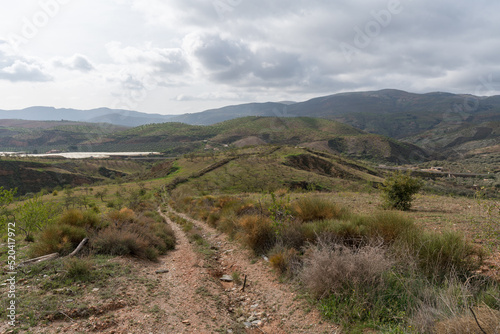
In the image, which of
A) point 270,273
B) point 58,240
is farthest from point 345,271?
point 58,240

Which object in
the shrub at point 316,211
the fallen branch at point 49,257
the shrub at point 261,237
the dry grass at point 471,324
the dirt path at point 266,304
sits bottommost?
the dirt path at point 266,304

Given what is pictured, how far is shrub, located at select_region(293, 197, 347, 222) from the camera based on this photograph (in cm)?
996

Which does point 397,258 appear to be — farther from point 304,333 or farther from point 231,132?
point 231,132

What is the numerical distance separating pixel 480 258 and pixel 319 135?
158 metres

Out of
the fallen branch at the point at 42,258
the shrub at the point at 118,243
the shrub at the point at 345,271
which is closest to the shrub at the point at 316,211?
the shrub at the point at 345,271

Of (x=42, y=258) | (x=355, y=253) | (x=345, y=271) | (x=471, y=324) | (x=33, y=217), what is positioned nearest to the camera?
(x=471, y=324)

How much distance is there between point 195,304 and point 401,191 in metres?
12.0

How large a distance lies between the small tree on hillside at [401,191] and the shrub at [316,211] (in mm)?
4716

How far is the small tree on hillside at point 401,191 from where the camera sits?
13.1 m

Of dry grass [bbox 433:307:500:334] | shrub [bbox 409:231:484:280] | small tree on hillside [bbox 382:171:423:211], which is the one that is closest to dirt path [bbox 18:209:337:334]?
dry grass [bbox 433:307:500:334]

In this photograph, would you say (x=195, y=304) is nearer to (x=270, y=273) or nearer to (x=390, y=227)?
(x=270, y=273)

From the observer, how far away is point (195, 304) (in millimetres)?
6238

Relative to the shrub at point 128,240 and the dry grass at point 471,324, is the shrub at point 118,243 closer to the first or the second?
the shrub at point 128,240

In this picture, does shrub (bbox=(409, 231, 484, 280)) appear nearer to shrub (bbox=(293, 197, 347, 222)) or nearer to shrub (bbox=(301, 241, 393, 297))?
shrub (bbox=(301, 241, 393, 297))
